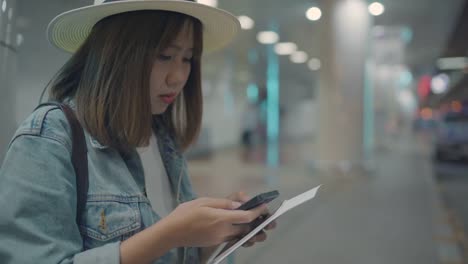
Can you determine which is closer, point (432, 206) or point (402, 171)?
point (432, 206)

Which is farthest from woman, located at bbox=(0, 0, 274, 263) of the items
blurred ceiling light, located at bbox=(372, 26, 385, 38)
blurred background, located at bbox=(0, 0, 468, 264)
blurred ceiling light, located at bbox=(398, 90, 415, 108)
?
blurred ceiling light, located at bbox=(398, 90, 415, 108)

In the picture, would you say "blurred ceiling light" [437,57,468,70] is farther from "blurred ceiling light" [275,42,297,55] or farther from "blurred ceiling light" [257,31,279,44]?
"blurred ceiling light" [257,31,279,44]

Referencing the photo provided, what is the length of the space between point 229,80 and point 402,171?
6.38 meters

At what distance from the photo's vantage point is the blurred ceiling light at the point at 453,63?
1783 centimetres

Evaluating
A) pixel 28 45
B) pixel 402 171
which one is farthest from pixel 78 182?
pixel 402 171

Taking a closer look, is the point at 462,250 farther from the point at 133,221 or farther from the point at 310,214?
the point at 133,221

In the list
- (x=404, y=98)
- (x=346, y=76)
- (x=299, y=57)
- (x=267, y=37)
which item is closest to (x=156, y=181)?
(x=346, y=76)

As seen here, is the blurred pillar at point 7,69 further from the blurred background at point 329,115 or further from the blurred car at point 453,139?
the blurred car at point 453,139

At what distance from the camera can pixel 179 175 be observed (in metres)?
1.25

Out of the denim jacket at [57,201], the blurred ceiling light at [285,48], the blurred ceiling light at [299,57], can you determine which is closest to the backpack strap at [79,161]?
the denim jacket at [57,201]

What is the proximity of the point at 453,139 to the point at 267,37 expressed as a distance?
6.65m

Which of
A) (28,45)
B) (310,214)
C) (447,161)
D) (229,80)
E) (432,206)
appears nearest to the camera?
(28,45)

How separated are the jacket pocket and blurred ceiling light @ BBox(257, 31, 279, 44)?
27.3ft

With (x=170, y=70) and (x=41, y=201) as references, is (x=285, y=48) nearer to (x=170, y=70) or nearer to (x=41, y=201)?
(x=170, y=70)
